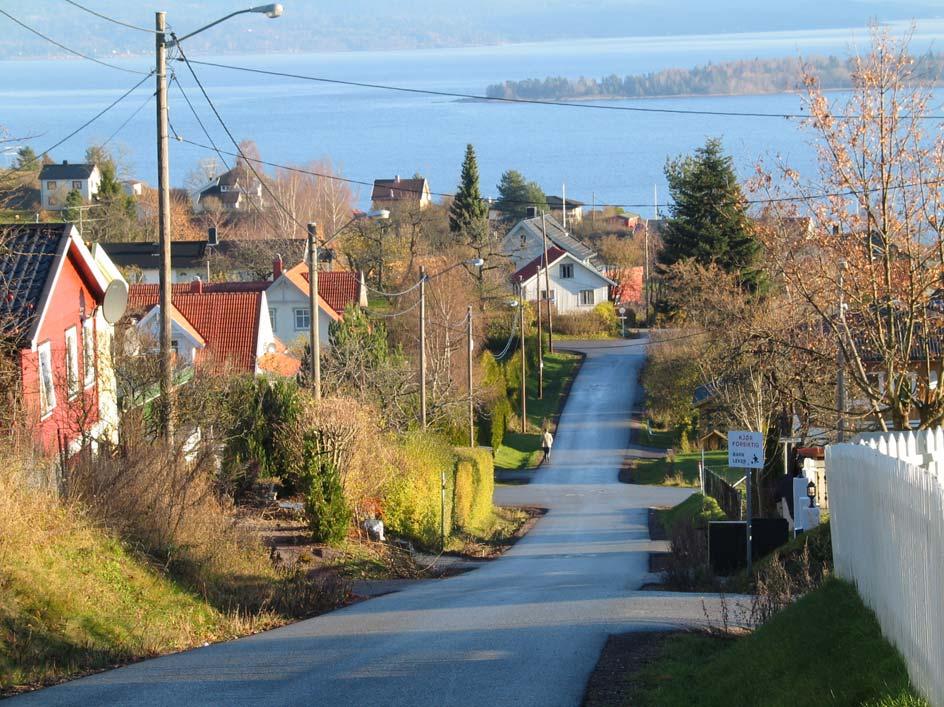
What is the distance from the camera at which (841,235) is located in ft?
49.2

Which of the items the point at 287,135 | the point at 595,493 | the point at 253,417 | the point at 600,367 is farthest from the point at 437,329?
the point at 287,135

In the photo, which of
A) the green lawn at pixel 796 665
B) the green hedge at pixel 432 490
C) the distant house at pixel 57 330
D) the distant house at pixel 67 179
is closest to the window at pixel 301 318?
the green hedge at pixel 432 490

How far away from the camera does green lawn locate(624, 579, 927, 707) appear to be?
23.4ft

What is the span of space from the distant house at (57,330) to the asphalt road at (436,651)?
21.7ft

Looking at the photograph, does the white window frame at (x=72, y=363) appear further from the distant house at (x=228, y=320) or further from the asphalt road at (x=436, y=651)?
the distant house at (x=228, y=320)

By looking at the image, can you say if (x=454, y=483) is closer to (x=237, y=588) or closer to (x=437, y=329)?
(x=237, y=588)

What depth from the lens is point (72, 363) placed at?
2345cm

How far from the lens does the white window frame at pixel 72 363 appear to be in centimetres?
2152

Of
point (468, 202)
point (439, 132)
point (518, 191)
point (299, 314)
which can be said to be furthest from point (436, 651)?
point (439, 132)

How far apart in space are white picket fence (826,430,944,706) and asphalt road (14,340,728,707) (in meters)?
2.68

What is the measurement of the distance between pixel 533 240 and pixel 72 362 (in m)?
A: 82.8

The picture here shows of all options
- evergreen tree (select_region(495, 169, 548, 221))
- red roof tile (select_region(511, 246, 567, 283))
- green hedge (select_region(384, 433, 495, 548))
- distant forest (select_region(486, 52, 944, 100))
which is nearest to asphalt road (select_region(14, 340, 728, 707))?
green hedge (select_region(384, 433, 495, 548))

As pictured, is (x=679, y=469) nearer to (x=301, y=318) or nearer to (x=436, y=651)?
(x=301, y=318)

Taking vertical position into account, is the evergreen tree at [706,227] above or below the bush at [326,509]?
above
